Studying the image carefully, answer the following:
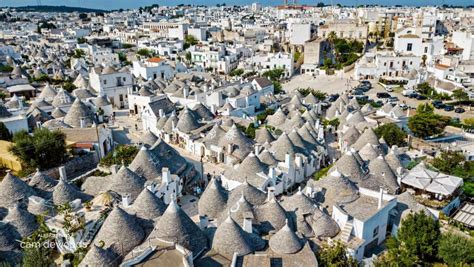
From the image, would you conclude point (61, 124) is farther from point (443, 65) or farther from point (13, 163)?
point (443, 65)

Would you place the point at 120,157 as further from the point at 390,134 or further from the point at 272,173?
→ the point at 390,134

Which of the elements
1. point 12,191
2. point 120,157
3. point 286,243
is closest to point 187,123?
point 120,157

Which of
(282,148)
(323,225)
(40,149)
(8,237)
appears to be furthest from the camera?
(282,148)

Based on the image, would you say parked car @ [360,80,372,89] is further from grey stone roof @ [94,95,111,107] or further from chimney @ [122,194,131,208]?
chimney @ [122,194,131,208]

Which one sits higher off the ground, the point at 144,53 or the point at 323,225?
the point at 144,53

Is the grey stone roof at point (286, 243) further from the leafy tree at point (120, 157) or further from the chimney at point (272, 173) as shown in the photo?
the leafy tree at point (120, 157)

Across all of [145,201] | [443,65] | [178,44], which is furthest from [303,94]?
[178,44]
